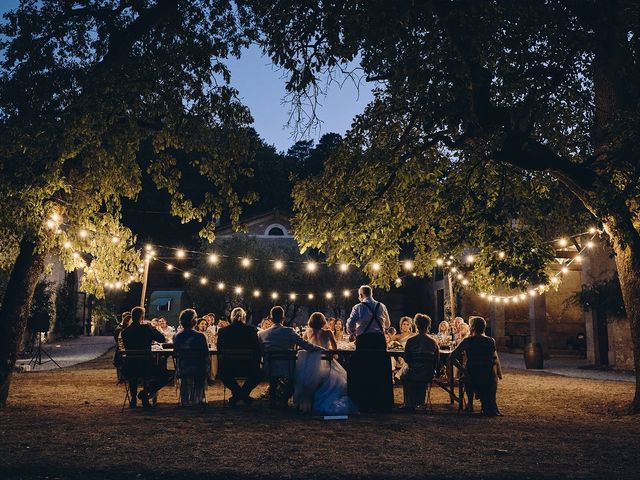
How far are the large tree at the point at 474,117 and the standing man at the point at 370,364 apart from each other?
190 cm

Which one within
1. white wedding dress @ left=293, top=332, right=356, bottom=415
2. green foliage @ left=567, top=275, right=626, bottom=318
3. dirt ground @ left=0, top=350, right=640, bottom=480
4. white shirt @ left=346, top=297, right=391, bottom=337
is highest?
green foliage @ left=567, top=275, right=626, bottom=318

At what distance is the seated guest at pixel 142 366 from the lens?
8.82 m

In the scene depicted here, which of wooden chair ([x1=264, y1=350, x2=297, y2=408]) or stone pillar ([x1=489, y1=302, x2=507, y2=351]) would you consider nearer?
wooden chair ([x1=264, y1=350, x2=297, y2=408])

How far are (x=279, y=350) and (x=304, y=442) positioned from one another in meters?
2.75

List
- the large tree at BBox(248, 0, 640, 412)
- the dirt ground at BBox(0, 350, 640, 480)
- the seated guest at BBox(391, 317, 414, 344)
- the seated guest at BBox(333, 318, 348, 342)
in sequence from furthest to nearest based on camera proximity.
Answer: the seated guest at BBox(333, 318, 348, 342) < the seated guest at BBox(391, 317, 414, 344) < the large tree at BBox(248, 0, 640, 412) < the dirt ground at BBox(0, 350, 640, 480)

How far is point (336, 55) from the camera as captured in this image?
831 centimetres

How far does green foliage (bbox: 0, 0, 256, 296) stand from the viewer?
8.50 metres

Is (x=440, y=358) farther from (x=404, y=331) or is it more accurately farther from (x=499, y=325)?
(x=499, y=325)

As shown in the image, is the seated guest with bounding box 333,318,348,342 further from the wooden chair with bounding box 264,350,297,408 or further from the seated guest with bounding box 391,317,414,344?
the wooden chair with bounding box 264,350,297,408

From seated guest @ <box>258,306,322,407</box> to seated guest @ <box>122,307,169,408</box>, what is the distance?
1650 millimetres

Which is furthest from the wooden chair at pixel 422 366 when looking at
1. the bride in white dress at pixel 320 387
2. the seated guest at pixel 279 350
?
the seated guest at pixel 279 350

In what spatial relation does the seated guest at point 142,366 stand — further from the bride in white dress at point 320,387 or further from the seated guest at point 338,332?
the seated guest at point 338,332

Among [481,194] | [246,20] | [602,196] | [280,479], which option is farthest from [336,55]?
[280,479]

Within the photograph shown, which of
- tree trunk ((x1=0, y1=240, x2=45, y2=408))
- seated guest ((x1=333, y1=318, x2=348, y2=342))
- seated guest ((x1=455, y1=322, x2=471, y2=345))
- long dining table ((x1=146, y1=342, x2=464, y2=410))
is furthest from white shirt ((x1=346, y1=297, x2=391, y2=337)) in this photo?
tree trunk ((x1=0, y1=240, x2=45, y2=408))
